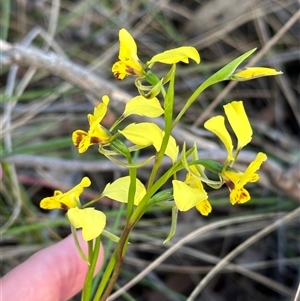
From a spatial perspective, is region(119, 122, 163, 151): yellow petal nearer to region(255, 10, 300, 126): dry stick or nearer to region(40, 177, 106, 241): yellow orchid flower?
region(40, 177, 106, 241): yellow orchid flower

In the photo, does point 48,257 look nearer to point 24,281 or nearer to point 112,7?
point 24,281

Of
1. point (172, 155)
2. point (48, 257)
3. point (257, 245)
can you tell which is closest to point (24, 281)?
point (48, 257)

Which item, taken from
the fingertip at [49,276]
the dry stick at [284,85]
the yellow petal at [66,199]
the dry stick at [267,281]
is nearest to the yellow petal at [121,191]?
the yellow petal at [66,199]

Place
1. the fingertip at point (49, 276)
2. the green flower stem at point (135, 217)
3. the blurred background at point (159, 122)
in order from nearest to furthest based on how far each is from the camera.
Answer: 1. the green flower stem at point (135, 217)
2. the fingertip at point (49, 276)
3. the blurred background at point (159, 122)

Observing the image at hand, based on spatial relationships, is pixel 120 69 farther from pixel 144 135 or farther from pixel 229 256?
pixel 229 256

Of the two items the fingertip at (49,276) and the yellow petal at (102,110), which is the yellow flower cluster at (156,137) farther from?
the fingertip at (49,276)

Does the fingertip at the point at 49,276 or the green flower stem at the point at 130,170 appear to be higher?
the green flower stem at the point at 130,170
